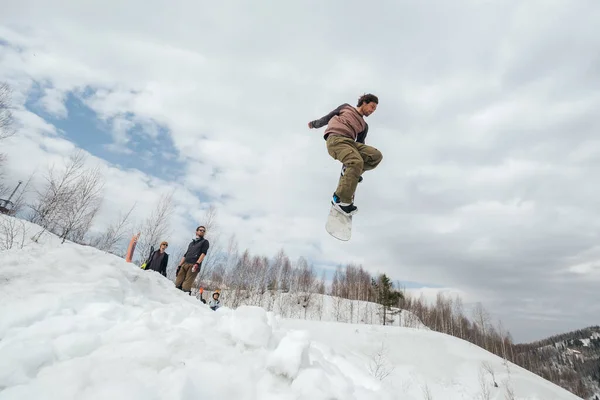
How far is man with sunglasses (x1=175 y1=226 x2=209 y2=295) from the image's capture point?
7043 mm

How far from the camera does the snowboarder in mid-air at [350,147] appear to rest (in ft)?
13.7

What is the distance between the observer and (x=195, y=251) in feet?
23.6

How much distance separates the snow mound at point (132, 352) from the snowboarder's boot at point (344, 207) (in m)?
2.07

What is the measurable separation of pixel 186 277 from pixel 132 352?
18.3ft

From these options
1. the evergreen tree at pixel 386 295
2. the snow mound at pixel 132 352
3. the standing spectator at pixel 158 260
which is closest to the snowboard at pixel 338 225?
the snow mound at pixel 132 352

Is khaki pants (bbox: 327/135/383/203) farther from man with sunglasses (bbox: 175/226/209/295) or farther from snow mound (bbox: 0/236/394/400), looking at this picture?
man with sunglasses (bbox: 175/226/209/295)

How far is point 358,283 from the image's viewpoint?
4822 centimetres

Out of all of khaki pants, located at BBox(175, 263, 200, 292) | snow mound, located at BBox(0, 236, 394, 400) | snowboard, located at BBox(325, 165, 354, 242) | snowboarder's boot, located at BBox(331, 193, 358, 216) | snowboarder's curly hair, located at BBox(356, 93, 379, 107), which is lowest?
snow mound, located at BBox(0, 236, 394, 400)

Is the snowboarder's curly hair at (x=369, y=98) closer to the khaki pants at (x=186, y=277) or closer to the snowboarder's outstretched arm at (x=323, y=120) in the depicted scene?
the snowboarder's outstretched arm at (x=323, y=120)

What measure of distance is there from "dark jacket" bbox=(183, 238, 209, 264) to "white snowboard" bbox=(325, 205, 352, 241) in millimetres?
3928

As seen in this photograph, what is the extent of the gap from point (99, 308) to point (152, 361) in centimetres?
137

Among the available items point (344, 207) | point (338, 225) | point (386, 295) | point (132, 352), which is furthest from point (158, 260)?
point (386, 295)

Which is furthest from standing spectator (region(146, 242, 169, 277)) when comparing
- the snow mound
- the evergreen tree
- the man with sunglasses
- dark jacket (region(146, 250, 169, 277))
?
the evergreen tree

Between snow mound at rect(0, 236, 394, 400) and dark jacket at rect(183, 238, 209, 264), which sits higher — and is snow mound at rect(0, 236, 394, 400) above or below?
below
